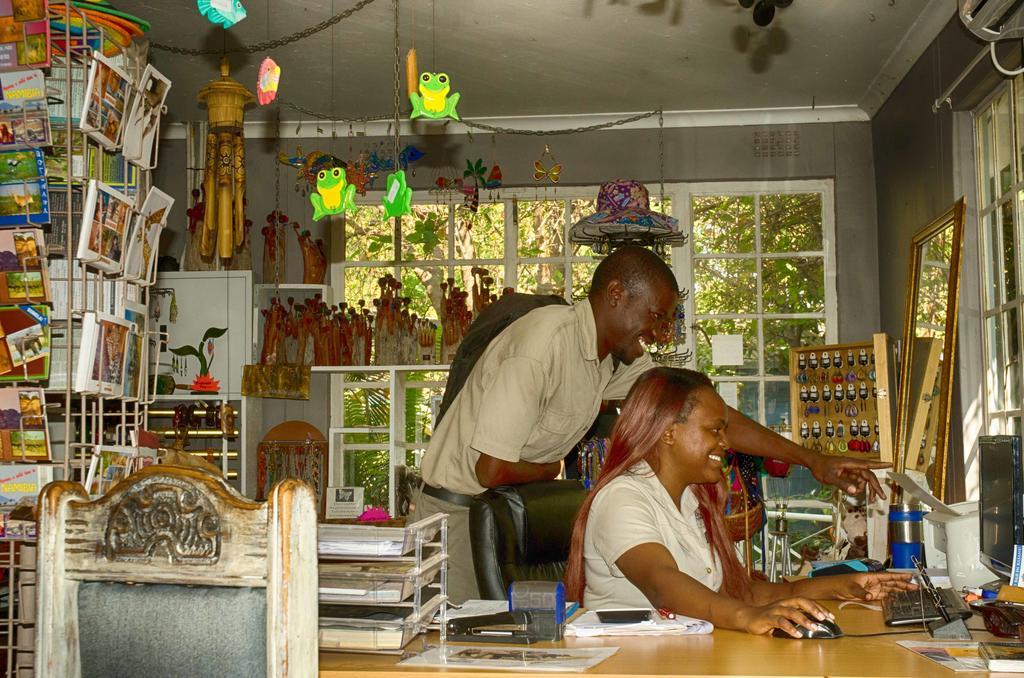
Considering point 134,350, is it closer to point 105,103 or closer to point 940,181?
point 105,103

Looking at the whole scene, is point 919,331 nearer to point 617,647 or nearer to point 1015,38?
point 1015,38

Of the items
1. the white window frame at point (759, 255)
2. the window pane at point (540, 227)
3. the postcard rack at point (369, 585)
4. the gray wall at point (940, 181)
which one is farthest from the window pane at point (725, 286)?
the postcard rack at point (369, 585)

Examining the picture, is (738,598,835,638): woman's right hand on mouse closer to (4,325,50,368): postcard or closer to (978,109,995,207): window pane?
(4,325,50,368): postcard

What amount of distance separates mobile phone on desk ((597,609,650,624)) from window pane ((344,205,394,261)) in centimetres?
557

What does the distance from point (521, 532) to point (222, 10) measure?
181cm

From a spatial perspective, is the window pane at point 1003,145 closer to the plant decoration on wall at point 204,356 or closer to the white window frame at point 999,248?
the white window frame at point 999,248

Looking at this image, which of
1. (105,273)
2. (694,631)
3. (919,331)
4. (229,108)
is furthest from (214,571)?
(919,331)

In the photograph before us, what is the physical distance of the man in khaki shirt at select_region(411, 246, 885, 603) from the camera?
10.5ft

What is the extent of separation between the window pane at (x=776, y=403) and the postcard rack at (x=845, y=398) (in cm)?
115

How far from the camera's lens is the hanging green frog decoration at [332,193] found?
4164mm

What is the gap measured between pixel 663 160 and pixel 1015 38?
3146mm

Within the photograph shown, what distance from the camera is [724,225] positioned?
295 inches

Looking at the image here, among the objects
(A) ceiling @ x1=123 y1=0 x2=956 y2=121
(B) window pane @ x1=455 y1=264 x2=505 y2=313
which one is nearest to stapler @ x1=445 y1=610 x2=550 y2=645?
(A) ceiling @ x1=123 y1=0 x2=956 y2=121

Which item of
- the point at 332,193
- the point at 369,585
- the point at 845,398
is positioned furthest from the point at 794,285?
the point at 369,585
